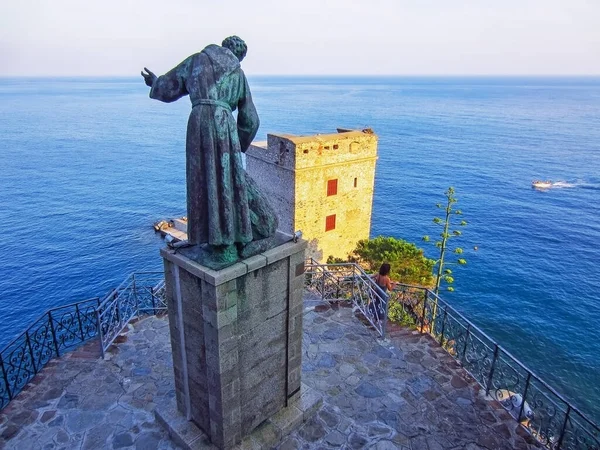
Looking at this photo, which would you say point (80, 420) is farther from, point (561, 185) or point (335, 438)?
point (561, 185)

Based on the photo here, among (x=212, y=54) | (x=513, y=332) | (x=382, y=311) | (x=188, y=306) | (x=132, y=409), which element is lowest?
(x=513, y=332)

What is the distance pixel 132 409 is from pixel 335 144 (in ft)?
76.9

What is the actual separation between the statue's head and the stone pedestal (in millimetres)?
2600

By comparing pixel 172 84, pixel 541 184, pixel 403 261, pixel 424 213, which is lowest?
pixel 424 213

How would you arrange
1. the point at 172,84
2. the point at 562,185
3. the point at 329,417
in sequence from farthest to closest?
the point at 562,185
the point at 329,417
the point at 172,84

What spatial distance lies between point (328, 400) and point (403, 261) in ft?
63.3

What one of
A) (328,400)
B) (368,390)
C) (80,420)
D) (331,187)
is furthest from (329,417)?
(331,187)

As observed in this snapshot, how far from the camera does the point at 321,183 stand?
94.8ft

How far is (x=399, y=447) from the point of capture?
6.52 meters

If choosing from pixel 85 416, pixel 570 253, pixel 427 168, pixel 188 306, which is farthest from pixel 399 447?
pixel 427 168

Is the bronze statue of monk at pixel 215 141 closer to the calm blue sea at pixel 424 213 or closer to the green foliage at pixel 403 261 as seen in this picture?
the green foliage at pixel 403 261

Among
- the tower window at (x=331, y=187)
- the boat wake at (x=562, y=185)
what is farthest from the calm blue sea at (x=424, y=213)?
the tower window at (x=331, y=187)

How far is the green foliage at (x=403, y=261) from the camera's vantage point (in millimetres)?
25266

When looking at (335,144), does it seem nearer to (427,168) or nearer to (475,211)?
(475,211)
